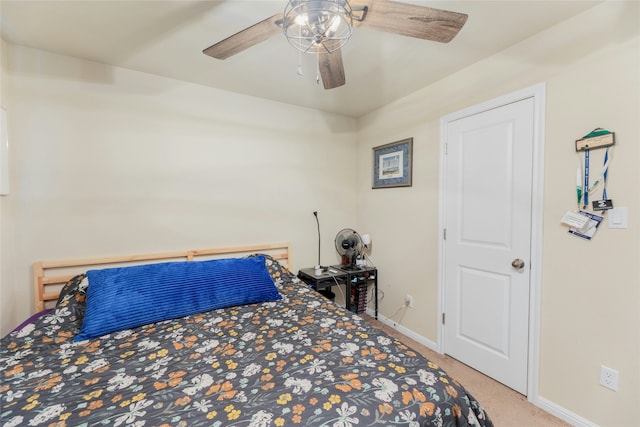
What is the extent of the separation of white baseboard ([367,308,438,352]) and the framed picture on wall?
146 cm

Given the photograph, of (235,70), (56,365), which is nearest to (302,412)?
(56,365)

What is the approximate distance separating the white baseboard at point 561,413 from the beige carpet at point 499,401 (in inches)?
1.0

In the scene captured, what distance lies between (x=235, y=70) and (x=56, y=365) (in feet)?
7.07

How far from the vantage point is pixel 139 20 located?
1.63m

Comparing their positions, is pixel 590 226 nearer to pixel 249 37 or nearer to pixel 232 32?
pixel 249 37

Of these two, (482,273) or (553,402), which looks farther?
(482,273)

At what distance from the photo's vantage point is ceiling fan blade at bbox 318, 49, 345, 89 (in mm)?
1469

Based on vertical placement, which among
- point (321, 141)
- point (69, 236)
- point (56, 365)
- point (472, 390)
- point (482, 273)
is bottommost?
point (472, 390)

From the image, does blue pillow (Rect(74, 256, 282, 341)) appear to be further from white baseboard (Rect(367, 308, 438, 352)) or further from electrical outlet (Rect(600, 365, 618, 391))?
electrical outlet (Rect(600, 365, 618, 391))

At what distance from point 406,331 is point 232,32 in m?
2.95

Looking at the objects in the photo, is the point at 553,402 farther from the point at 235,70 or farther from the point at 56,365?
the point at 235,70

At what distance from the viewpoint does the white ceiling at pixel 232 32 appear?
1521mm

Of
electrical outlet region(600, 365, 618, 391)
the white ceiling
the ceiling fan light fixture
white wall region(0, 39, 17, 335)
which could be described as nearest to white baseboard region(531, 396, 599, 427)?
electrical outlet region(600, 365, 618, 391)

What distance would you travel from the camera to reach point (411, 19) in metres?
1.17
